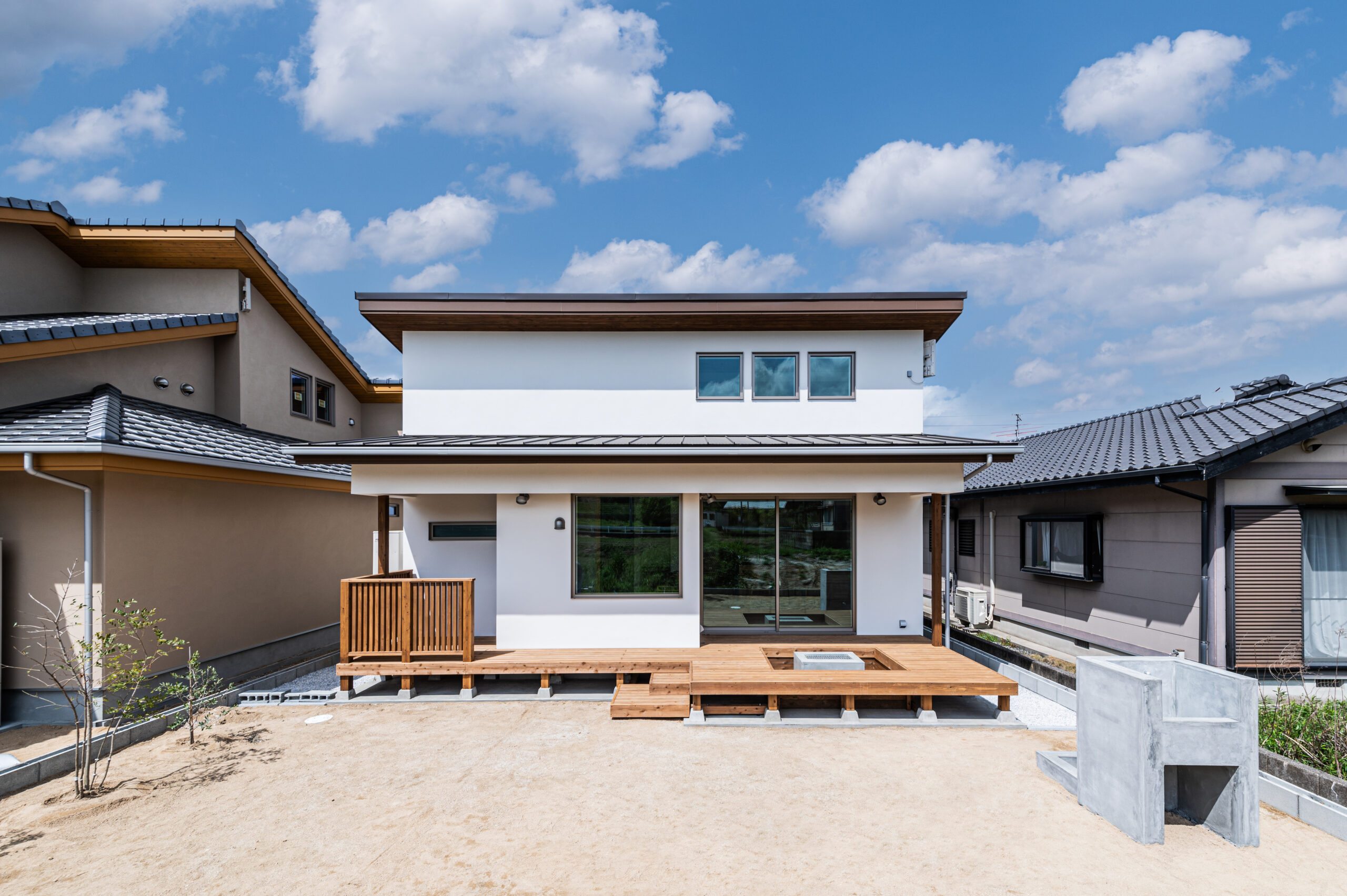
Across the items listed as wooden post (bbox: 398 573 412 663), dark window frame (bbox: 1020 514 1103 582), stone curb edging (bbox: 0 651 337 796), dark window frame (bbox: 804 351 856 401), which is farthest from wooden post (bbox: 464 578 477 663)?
dark window frame (bbox: 1020 514 1103 582)

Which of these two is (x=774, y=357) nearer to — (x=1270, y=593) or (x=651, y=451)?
(x=651, y=451)

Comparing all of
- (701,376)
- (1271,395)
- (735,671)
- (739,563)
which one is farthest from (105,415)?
(1271,395)

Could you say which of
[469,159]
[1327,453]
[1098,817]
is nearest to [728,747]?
[1098,817]

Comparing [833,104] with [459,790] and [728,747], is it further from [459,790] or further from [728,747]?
[459,790]

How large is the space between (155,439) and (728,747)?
23.7 ft

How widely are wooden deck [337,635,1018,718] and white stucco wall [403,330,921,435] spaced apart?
3115 mm

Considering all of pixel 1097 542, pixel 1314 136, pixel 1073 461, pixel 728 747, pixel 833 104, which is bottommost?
pixel 728 747

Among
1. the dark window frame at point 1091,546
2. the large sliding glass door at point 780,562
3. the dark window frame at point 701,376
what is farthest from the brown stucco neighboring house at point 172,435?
the dark window frame at point 1091,546

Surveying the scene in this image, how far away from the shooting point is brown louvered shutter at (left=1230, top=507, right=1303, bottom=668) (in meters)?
6.95

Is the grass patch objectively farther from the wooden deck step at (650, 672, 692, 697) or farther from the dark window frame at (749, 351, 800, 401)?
the dark window frame at (749, 351, 800, 401)

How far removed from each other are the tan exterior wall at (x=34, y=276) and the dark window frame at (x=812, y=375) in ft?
38.9

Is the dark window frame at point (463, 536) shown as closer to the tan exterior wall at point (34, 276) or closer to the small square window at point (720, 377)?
the small square window at point (720, 377)

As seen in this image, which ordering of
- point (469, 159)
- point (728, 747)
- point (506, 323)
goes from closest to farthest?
point (728, 747) → point (506, 323) → point (469, 159)

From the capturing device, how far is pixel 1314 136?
13383mm
